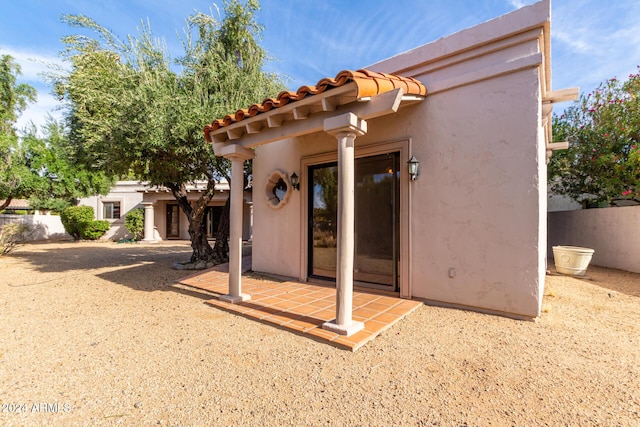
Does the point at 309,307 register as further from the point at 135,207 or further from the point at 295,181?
the point at 135,207

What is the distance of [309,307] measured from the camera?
14.3 ft

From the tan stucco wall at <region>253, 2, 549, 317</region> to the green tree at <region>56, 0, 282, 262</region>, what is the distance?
4.14 metres

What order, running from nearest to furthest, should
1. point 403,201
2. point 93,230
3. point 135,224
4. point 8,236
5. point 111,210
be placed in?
point 403,201, point 8,236, point 93,230, point 135,224, point 111,210

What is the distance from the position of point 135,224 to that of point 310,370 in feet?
61.9

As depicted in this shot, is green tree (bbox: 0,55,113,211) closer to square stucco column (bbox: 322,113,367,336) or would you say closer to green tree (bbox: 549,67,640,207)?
square stucco column (bbox: 322,113,367,336)

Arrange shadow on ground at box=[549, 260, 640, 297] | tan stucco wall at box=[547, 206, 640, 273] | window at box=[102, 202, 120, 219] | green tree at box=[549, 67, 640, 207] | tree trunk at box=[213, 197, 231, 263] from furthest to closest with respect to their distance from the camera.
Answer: window at box=[102, 202, 120, 219] < green tree at box=[549, 67, 640, 207] < tree trunk at box=[213, 197, 231, 263] < tan stucco wall at box=[547, 206, 640, 273] < shadow on ground at box=[549, 260, 640, 297]

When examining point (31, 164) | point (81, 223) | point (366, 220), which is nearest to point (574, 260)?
point (366, 220)

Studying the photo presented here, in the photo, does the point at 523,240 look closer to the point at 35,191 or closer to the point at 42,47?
the point at 42,47

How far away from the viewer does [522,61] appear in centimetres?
375

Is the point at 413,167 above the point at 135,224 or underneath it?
above

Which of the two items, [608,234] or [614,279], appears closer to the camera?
[614,279]

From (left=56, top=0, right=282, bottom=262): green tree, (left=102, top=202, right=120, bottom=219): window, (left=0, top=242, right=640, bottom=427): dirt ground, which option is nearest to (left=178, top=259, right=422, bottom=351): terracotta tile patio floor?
(left=0, top=242, right=640, bottom=427): dirt ground

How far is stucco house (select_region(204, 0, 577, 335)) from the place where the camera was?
3.52m

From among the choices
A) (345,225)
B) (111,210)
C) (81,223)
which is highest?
(111,210)
